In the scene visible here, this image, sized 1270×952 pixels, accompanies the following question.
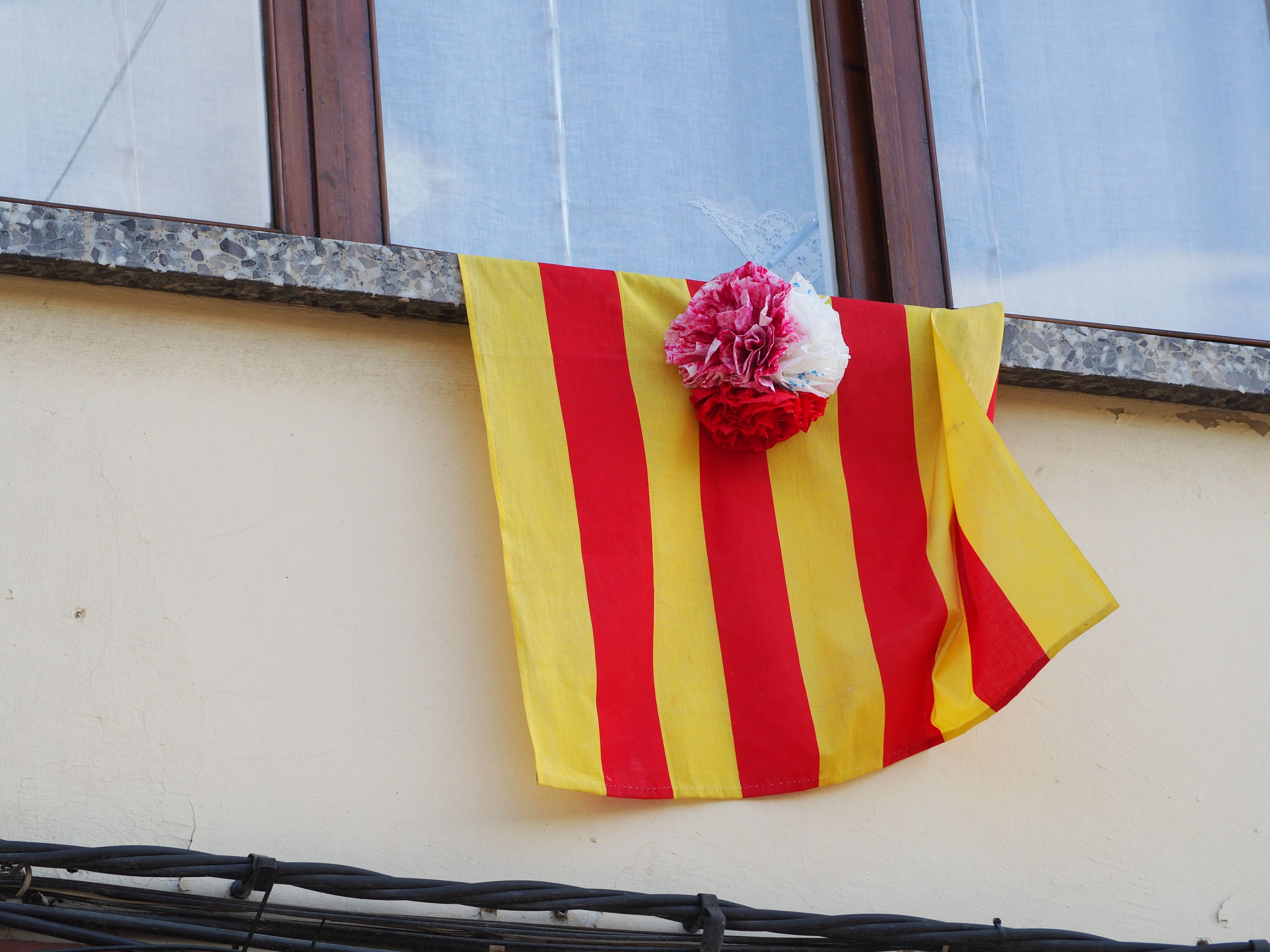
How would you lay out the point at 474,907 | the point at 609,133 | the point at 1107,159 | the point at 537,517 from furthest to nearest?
the point at 1107,159 → the point at 609,133 → the point at 537,517 → the point at 474,907

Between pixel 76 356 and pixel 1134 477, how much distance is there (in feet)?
6.81

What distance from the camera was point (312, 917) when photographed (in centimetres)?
201

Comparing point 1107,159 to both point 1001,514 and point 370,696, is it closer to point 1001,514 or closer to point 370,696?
point 1001,514

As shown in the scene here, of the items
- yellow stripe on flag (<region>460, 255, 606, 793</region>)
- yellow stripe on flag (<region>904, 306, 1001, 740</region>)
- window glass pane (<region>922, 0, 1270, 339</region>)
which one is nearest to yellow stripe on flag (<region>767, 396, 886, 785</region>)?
yellow stripe on flag (<region>904, 306, 1001, 740</region>)

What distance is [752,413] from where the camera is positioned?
2396 millimetres

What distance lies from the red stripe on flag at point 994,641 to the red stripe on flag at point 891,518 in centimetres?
6

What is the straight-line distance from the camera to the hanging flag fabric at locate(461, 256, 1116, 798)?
2305mm

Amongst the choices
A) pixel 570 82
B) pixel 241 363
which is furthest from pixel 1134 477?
pixel 241 363

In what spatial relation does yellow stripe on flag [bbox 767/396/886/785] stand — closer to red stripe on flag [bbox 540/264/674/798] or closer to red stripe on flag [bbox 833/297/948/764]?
red stripe on flag [bbox 833/297/948/764]

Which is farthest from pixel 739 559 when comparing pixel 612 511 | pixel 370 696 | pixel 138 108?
pixel 138 108

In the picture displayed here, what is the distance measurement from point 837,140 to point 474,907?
5.83 feet

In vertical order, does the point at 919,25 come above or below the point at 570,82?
above

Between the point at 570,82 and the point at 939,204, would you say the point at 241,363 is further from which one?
the point at 939,204

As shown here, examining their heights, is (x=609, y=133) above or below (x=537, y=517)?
above
